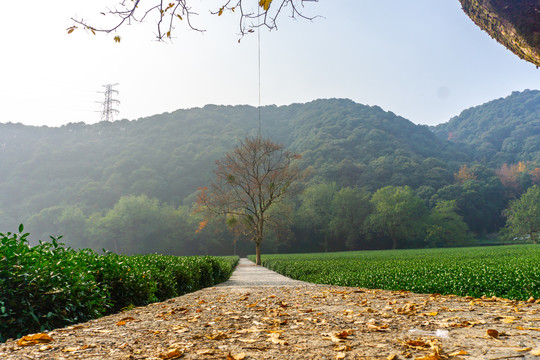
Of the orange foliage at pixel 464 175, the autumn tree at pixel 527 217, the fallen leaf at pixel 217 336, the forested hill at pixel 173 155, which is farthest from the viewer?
the forested hill at pixel 173 155

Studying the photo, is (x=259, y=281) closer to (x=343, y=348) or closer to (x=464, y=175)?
(x=343, y=348)

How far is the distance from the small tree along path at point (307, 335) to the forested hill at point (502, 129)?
258ft

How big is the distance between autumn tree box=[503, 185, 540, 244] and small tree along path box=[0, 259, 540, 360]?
5528cm

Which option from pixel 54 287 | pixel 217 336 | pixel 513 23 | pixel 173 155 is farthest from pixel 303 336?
pixel 173 155

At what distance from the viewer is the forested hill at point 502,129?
232 ft

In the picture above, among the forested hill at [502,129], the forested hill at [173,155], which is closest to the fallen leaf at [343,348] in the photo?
the forested hill at [173,155]

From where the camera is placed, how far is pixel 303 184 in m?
51.8

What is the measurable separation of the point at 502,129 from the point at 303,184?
5745 centimetres

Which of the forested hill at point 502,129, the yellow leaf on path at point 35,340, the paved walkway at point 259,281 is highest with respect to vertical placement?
the forested hill at point 502,129

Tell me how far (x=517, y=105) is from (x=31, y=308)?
357ft

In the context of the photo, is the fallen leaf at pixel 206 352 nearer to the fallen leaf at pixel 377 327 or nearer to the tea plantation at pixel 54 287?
the fallen leaf at pixel 377 327

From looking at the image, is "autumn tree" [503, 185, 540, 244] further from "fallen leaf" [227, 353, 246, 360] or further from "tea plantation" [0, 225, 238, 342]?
"fallen leaf" [227, 353, 246, 360]

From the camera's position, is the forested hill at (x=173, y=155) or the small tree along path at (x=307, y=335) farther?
the forested hill at (x=173, y=155)

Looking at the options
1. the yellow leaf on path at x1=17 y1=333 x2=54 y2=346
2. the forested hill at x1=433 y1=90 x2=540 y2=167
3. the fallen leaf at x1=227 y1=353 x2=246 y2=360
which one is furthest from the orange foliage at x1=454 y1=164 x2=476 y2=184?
the yellow leaf on path at x1=17 y1=333 x2=54 y2=346
